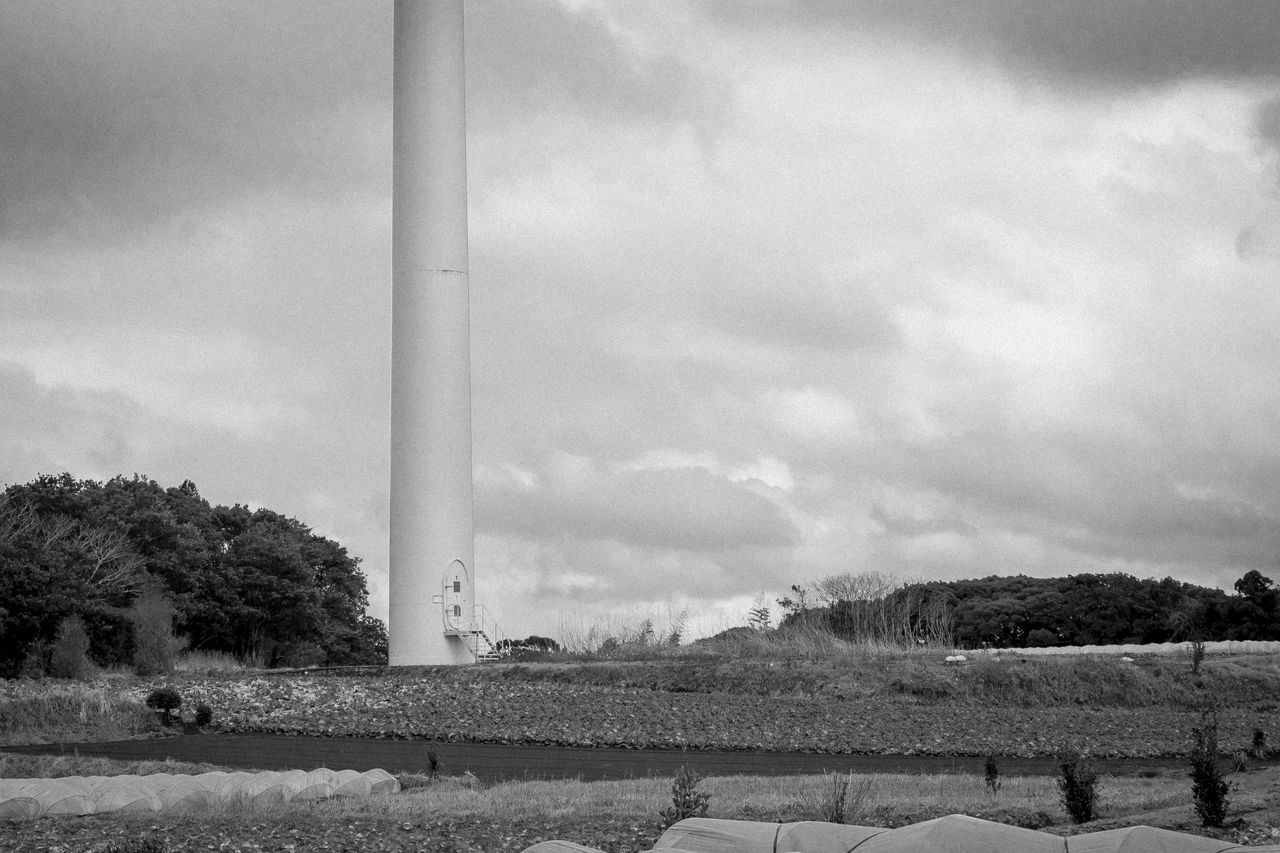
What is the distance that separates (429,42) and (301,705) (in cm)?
1793

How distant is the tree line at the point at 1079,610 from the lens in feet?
131

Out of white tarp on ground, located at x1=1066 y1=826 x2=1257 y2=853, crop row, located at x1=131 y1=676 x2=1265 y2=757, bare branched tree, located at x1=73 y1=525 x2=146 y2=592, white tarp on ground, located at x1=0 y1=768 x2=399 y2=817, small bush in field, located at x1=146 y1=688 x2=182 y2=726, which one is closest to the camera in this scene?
white tarp on ground, located at x1=1066 y1=826 x2=1257 y2=853

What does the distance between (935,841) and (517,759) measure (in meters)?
12.1

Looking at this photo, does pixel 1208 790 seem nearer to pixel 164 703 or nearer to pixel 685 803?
pixel 685 803

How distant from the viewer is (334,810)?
14.4 m

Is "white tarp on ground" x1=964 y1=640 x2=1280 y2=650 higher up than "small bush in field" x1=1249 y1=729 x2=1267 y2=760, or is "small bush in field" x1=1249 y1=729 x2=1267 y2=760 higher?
"white tarp on ground" x1=964 y1=640 x2=1280 y2=650

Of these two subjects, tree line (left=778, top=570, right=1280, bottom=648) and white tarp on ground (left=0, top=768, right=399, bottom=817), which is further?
tree line (left=778, top=570, right=1280, bottom=648)

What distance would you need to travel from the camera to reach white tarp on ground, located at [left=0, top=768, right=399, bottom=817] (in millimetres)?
14516

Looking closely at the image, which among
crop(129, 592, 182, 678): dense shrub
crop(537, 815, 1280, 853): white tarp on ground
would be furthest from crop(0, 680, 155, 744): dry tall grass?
crop(537, 815, 1280, 853): white tarp on ground

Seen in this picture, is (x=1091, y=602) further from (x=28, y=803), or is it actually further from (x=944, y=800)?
(x=28, y=803)

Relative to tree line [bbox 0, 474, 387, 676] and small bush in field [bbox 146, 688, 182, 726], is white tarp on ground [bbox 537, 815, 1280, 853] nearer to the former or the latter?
small bush in field [bbox 146, 688, 182, 726]

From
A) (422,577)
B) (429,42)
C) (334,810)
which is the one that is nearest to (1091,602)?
(422,577)

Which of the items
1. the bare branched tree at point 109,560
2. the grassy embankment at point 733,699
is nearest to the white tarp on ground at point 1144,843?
the grassy embankment at point 733,699

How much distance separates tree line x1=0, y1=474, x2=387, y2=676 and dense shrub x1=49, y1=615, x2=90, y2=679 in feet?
1.87
